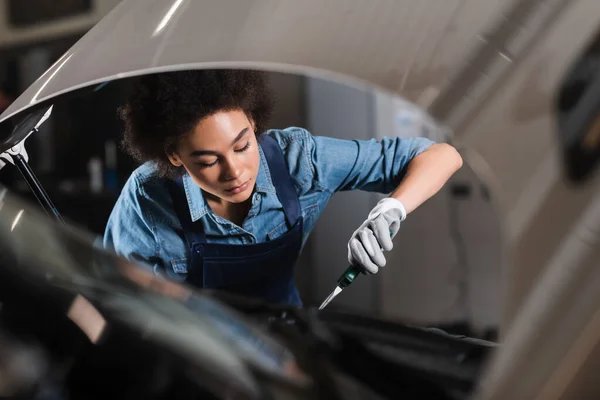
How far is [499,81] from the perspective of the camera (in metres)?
0.29

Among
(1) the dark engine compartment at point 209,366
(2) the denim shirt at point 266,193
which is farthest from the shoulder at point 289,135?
(1) the dark engine compartment at point 209,366

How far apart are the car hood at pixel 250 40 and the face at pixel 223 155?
0.04m

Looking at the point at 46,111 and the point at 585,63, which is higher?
the point at 585,63

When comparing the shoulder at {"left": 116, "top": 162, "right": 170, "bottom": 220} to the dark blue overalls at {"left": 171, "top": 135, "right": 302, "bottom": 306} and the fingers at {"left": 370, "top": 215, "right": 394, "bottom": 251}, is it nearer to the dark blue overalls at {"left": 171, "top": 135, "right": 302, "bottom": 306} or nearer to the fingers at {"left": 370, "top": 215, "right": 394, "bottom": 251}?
the dark blue overalls at {"left": 171, "top": 135, "right": 302, "bottom": 306}

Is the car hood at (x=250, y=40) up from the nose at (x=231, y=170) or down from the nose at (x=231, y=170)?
up

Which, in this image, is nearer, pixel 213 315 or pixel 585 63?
pixel 585 63

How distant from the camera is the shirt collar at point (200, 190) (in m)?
0.36

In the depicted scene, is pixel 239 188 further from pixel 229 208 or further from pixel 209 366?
pixel 209 366

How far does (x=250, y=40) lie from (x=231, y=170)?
0.08m

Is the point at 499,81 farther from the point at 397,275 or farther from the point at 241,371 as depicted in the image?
the point at 241,371

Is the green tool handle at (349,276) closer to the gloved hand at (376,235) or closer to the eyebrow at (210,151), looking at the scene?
the gloved hand at (376,235)

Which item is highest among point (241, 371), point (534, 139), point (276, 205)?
point (534, 139)

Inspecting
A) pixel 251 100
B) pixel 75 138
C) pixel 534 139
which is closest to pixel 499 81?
pixel 534 139

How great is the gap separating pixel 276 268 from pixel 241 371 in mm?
69
